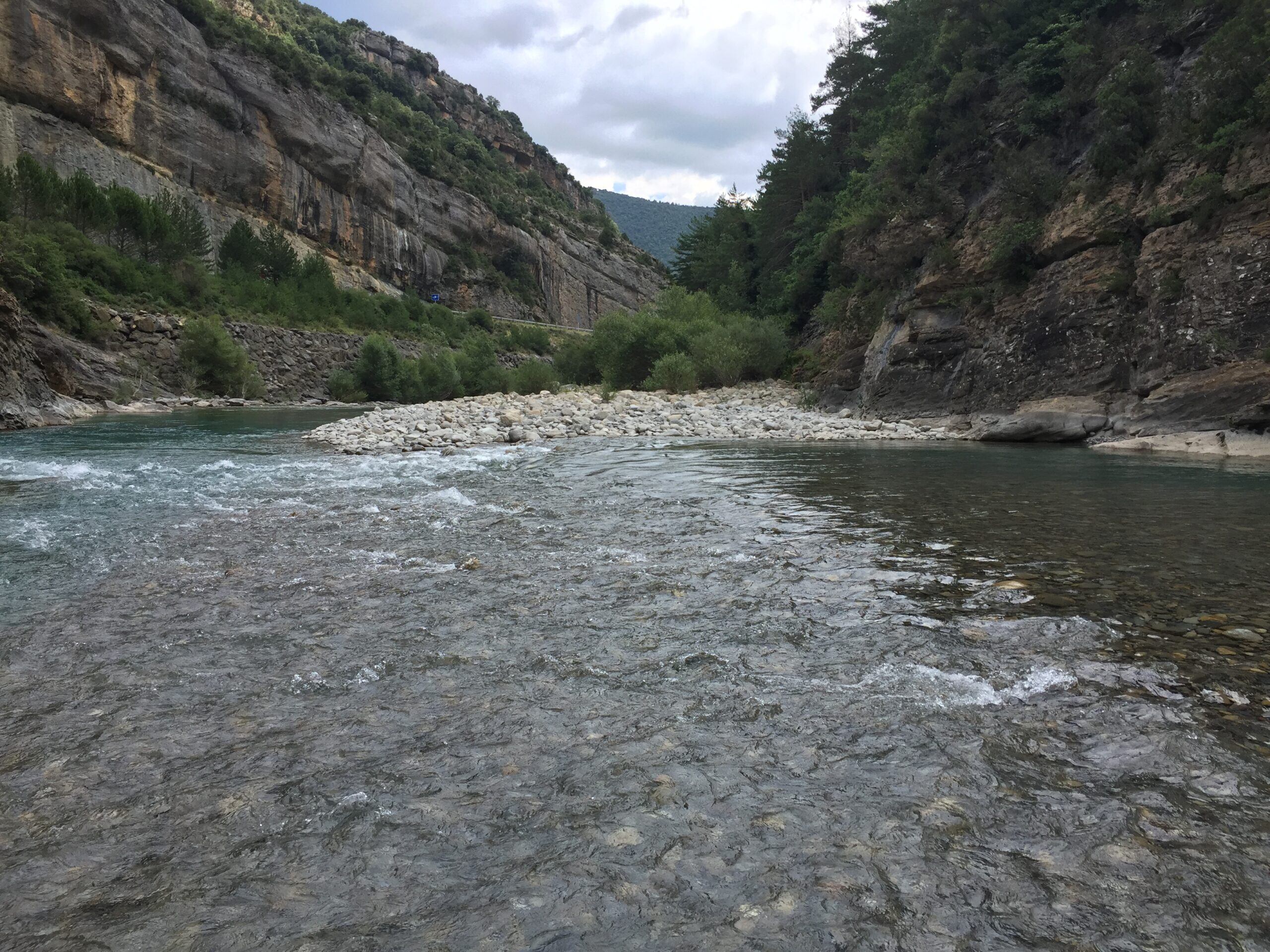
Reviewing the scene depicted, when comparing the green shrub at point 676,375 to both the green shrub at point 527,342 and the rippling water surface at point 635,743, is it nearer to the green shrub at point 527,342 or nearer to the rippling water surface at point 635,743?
the rippling water surface at point 635,743

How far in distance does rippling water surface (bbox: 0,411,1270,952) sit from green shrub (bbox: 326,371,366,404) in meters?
39.6

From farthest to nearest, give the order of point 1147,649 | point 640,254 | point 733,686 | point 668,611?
point 640,254
point 668,611
point 1147,649
point 733,686

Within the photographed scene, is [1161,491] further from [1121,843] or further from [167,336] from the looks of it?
[167,336]

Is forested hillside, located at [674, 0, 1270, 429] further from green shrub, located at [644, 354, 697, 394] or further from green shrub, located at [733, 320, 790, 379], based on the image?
green shrub, located at [644, 354, 697, 394]

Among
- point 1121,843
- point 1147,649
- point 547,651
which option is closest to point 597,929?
point 1121,843

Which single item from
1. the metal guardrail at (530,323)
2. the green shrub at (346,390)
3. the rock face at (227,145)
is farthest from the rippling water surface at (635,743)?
the metal guardrail at (530,323)

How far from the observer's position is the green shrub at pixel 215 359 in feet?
120

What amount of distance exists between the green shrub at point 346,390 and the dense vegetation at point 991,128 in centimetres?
2387

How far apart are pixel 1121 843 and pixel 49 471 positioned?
13557 mm

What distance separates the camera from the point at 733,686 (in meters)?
3.49

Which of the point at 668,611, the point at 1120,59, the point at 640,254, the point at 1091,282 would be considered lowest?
the point at 668,611

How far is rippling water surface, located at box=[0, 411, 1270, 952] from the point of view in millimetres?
2006

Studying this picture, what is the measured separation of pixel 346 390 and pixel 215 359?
7.84 m

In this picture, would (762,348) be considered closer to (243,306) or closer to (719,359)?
(719,359)
